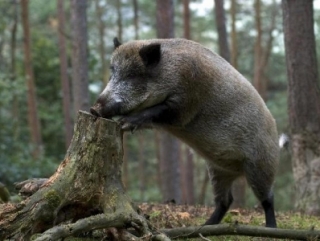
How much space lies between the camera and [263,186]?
673 centimetres

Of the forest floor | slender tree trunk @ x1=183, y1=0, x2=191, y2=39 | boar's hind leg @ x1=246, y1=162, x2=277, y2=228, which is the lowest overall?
the forest floor

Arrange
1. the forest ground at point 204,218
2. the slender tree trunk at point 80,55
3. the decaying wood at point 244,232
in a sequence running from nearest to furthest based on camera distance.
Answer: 1. the decaying wood at point 244,232
2. the forest ground at point 204,218
3. the slender tree trunk at point 80,55

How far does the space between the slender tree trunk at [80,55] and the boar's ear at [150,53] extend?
18.1 feet

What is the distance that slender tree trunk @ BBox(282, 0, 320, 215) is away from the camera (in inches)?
373

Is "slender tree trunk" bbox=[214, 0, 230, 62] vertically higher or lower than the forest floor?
higher

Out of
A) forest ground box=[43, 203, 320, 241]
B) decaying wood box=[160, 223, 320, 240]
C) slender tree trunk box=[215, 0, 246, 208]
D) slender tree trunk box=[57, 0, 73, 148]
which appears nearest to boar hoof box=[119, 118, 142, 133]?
forest ground box=[43, 203, 320, 241]

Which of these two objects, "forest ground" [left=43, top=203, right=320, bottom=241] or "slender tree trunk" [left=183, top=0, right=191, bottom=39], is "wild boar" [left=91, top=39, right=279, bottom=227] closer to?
"forest ground" [left=43, top=203, right=320, bottom=241]

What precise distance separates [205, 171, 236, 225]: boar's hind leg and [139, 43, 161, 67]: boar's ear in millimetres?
1759

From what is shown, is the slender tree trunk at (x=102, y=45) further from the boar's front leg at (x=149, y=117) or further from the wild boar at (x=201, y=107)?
the boar's front leg at (x=149, y=117)

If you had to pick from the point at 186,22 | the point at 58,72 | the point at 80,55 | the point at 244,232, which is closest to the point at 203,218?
the point at 244,232

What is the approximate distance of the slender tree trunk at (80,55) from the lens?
37.6ft

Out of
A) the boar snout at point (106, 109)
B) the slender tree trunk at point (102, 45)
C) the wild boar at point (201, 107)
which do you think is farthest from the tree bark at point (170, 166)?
the slender tree trunk at point (102, 45)

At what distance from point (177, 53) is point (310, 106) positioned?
3893mm

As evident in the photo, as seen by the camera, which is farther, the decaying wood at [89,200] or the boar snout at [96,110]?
the boar snout at [96,110]
